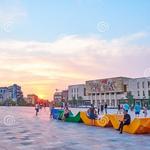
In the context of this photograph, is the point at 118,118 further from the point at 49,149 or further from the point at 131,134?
the point at 49,149

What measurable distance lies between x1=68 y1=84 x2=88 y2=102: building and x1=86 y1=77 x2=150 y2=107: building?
18.5 ft

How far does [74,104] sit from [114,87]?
26253 millimetres

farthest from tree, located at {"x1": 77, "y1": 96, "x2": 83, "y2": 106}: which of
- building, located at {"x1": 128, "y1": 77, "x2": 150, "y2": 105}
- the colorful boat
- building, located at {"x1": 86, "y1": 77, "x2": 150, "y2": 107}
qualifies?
the colorful boat

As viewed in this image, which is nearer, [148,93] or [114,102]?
[148,93]

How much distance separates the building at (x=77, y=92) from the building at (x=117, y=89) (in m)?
5.64

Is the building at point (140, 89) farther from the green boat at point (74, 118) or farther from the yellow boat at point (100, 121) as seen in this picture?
the yellow boat at point (100, 121)

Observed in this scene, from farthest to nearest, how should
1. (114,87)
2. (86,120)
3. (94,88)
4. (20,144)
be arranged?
1. (94,88)
2. (114,87)
3. (86,120)
4. (20,144)

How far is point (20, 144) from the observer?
42.9 feet

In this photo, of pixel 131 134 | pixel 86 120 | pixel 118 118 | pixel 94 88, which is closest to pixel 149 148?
pixel 131 134

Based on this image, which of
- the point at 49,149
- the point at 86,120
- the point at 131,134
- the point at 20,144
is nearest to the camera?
the point at 49,149

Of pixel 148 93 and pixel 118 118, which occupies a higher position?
pixel 148 93

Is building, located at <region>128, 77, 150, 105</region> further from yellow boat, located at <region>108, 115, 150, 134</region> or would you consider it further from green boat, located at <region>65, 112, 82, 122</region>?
yellow boat, located at <region>108, 115, 150, 134</region>

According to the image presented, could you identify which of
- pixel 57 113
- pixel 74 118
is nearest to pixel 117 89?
pixel 57 113

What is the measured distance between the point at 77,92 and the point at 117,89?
3187 cm
